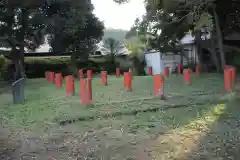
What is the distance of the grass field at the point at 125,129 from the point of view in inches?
198

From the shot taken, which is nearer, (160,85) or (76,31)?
(160,85)

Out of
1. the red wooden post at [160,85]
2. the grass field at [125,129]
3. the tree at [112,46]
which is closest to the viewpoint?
the grass field at [125,129]

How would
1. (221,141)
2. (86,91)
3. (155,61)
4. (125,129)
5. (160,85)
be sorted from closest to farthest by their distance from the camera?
(221,141), (125,129), (86,91), (160,85), (155,61)

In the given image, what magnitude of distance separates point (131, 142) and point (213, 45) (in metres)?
15.6

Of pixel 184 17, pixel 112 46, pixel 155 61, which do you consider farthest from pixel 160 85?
pixel 112 46

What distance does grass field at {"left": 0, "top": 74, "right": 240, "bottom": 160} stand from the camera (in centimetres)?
502

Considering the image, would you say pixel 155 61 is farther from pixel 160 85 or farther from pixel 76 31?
pixel 160 85

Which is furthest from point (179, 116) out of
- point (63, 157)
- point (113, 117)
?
point (63, 157)

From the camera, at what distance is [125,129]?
21.2 feet

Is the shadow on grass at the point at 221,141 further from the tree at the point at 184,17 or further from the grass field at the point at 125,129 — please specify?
the tree at the point at 184,17

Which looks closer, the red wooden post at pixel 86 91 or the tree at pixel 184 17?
the red wooden post at pixel 86 91

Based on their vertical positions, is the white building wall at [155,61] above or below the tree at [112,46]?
below

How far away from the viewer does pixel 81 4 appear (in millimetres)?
21641

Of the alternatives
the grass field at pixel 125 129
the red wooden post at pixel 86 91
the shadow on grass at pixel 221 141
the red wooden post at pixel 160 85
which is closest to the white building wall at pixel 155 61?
the red wooden post at pixel 160 85
